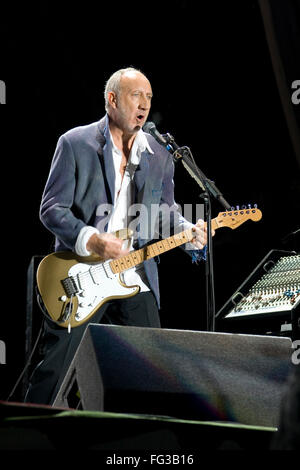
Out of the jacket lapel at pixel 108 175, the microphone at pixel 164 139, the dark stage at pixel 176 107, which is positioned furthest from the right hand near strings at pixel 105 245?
the dark stage at pixel 176 107

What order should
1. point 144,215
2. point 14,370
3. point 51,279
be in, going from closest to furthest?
point 51,279 → point 144,215 → point 14,370

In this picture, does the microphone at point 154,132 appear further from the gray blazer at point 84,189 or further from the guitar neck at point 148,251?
the guitar neck at point 148,251

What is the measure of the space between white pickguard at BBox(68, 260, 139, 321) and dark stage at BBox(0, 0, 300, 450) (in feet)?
2.92

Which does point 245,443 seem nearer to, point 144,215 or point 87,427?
point 87,427

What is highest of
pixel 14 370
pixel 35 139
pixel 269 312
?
pixel 35 139

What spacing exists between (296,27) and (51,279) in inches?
93.2

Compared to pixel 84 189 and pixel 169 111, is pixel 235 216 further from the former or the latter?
pixel 169 111

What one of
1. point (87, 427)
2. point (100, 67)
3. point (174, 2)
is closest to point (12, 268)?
point (100, 67)

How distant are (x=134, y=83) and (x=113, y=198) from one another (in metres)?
0.71

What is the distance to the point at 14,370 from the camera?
4.27 m

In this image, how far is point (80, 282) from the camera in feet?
10.5

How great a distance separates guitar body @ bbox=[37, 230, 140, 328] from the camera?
10.4 ft

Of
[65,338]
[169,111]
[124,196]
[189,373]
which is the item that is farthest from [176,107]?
[189,373]

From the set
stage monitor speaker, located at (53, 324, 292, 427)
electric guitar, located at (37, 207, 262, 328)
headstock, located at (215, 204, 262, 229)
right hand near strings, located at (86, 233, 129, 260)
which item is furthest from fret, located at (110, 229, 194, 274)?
stage monitor speaker, located at (53, 324, 292, 427)
